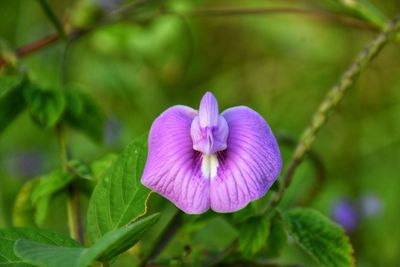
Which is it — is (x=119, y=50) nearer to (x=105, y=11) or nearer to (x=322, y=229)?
(x=105, y=11)

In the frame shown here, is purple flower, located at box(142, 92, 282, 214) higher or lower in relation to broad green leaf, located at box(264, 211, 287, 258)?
higher

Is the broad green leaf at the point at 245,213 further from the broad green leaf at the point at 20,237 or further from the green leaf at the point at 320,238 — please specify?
the broad green leaf at the point at 20,237

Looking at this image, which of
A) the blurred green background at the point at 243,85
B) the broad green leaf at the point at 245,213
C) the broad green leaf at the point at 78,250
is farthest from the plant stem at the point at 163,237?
the blurred green background at the point at 243,85

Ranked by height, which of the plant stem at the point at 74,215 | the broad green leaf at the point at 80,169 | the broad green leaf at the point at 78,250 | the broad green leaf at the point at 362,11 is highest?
the broad green leaf at the point at 362,11

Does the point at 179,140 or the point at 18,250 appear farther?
the point at 179,140

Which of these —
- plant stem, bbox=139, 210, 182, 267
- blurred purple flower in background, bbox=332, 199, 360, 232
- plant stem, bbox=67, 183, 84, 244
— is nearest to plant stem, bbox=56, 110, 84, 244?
plant stem, bbox=67, 183, 84, 244

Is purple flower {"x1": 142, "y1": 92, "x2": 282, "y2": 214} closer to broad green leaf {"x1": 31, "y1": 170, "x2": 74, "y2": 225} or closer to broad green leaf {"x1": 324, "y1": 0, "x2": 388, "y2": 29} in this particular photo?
broad green leaf {"x1": 31, "y1": 170, "x2": 74, "y2": 225}

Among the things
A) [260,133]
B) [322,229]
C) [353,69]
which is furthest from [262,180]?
[353,69]
